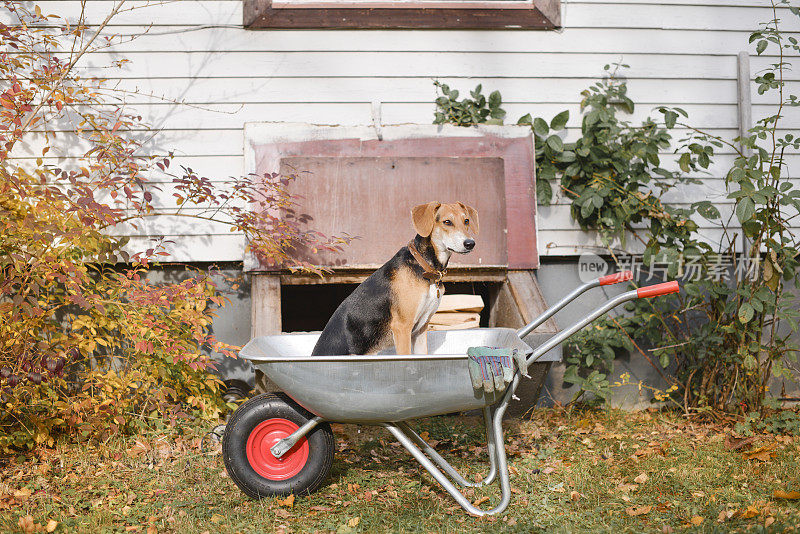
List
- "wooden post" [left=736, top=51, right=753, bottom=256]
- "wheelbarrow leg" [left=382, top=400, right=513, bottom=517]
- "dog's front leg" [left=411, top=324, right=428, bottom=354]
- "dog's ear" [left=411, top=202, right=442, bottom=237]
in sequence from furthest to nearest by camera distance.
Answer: "wooden post" [left=736, top=51, right=753, bottom=256]
"dog's front leg" [left=411, top=324, right=428, bottom=354]
"dog's ear" [left=411, top=202, right=442, bottom=237]
"wheelbarrow leg" [left=382, top=400, right=513, bottom=517]

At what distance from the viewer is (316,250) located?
4.46m

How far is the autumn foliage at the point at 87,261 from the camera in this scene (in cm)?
380

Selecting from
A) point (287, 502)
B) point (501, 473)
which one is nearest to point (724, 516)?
point (501, 473)

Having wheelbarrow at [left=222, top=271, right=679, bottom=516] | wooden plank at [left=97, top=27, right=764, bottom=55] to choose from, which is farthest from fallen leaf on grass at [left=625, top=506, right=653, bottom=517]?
wooden plank at [left=97, top=27, right=764, bottom=55]

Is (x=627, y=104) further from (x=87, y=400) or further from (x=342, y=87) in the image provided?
(x=87, y=400)

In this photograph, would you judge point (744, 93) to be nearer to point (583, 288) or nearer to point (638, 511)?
point (583, 288)

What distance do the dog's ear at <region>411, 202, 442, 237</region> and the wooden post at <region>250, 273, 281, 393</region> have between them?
1.04m

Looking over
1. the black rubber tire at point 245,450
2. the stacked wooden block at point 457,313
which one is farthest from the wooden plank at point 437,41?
the black rubber tire at point 245,450

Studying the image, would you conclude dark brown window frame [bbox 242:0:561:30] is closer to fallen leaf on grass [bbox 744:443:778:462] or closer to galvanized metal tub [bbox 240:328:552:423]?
galvanized metal tub [bbox 240:328:552:423]

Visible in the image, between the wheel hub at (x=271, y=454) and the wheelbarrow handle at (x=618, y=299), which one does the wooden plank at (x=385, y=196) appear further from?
the wheelbarrow handle at (x=618, y=299)

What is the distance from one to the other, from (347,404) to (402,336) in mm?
623

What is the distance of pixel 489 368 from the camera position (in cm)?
282

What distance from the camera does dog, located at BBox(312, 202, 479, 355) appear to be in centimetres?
348

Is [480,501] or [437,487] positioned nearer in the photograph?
[480,501]
